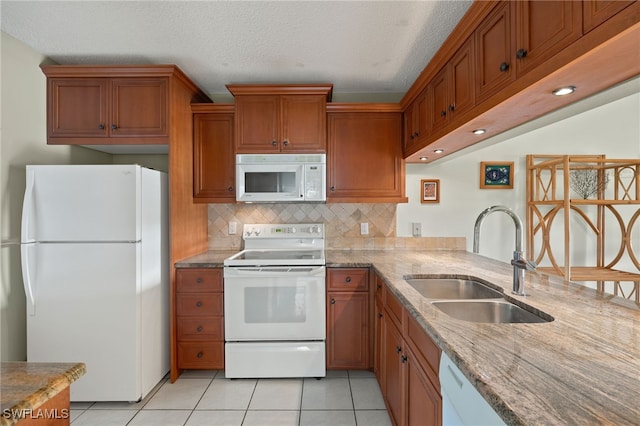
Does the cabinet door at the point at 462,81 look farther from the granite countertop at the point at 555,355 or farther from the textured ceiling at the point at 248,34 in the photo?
the granite countertop at the point at 555,355

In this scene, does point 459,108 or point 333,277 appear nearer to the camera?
point 459,108

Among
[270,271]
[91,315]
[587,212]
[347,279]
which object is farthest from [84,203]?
[587,212]

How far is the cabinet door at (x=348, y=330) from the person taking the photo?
2.35m

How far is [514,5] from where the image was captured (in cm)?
116

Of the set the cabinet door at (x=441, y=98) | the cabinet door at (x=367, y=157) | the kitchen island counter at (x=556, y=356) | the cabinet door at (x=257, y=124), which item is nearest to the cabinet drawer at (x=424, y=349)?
the kitchen island counter at (x=556, y=356)

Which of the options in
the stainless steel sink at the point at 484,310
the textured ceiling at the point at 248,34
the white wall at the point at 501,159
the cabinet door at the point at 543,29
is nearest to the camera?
the cabinet door at the point at 543,29

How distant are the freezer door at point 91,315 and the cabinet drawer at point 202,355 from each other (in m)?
0.37

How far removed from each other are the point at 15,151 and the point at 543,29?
117 inches

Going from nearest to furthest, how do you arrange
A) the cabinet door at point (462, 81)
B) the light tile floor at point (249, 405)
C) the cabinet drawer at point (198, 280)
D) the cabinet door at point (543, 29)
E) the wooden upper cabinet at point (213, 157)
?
the cabinet door at point (543, 29)
the cabinet door at point (462, 81)
the light tile floor at point (249, 405)
the cabinet drawer at point (198, 280)
the wooden upper cabinet at point (213, 157)

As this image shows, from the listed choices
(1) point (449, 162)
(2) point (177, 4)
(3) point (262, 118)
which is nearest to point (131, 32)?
(2) point (177, 4)

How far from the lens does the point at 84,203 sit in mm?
1968

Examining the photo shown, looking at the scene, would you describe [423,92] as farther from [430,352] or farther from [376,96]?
[430,352]

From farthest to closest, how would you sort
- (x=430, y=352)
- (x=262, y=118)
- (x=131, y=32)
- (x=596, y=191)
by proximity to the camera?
(x=596, y=191) → (x=262, y=118) → (x=131, y=32) → (x=430, y=352)

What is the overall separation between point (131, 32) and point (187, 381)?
97.6 inches
